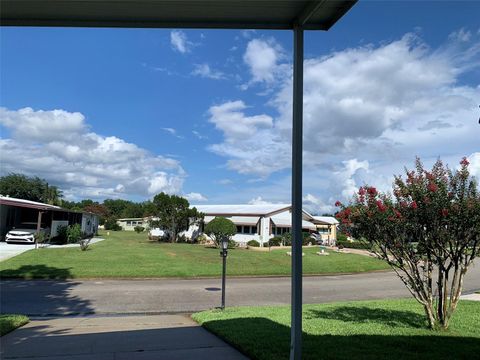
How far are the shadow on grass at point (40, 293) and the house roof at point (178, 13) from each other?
30.2 feet

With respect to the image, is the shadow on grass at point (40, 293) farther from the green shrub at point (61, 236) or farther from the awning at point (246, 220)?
the awning at point (246, 220)

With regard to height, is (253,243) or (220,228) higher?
(220,228)

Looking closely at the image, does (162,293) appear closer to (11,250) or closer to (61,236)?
(11,250)

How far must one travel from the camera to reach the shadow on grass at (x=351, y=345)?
5.77 meters

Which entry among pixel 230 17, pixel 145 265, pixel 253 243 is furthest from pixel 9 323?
pixel 253 243

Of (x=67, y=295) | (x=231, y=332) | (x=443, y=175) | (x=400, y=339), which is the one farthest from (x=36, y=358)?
(x=67, y=295)

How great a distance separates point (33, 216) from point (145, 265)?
21210 mm

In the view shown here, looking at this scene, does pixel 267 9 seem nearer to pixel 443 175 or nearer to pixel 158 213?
pixel 443 175

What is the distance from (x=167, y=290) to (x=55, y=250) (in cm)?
1373

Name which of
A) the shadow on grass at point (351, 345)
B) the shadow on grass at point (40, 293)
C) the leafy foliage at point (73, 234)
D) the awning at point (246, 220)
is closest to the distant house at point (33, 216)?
the leafy foliage at point (73, 234)

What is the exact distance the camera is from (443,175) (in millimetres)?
7910

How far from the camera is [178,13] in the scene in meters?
5.10

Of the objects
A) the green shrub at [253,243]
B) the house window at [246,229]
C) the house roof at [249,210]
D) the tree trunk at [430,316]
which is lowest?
the tree trunk at [430,316]

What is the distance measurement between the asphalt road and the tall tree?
20.9 metres
